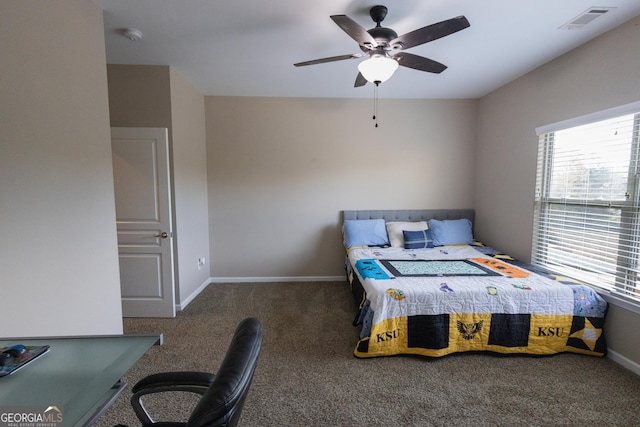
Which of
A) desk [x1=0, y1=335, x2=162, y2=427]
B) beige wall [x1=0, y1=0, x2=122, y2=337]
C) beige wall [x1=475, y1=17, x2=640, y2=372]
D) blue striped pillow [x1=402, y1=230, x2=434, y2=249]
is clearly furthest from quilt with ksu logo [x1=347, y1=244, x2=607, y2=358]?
beige wall [x1=0, y1=0, x2=122, y2=337]

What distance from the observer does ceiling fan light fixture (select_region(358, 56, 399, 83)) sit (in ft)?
6.00

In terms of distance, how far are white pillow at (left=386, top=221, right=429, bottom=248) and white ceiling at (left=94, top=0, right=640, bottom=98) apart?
1793 mm

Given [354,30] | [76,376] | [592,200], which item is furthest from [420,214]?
[76,376]

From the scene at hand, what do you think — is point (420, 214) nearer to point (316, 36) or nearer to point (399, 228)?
point (399, 228)

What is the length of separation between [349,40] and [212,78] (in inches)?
67.0

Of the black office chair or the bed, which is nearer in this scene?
the black office chair

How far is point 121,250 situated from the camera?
112 inches

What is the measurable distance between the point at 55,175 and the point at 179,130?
1.69 metres

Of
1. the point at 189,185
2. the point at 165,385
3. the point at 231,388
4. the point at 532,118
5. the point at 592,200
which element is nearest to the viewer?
the point at 231,388

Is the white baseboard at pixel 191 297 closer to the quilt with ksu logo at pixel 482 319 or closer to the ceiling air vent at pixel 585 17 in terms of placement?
the quilt with ksu logo at pixel 482 319

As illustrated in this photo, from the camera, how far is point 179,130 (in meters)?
3.05

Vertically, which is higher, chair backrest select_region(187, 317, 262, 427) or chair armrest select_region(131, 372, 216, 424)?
chair backrest select_region(187, 317, 262, 427)

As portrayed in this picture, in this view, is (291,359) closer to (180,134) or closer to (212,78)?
(180,134)

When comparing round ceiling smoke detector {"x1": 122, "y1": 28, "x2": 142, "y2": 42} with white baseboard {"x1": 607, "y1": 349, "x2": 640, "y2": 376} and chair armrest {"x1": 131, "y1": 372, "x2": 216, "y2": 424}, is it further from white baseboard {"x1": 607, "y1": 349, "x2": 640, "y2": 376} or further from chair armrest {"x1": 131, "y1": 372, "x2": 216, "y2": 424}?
white baseboard {"x1": 607, "y1": 349, "x2": 640, "y2": 376}
